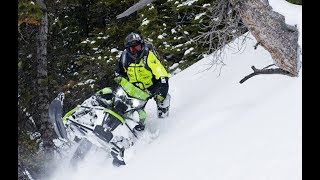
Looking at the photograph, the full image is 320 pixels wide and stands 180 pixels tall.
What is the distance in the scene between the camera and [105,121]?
8.29 meters

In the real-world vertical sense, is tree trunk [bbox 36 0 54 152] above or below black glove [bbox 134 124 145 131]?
above

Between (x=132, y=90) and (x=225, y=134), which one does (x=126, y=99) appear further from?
(x=225, y=134)

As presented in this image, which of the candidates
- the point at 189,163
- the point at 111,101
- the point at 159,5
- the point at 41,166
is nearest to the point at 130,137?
the point at 111,101

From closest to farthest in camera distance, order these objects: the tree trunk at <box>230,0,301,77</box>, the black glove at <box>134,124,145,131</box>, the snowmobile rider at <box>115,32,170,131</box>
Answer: the tree trunk at <box>230,0,301,77</box>
the snowmobile rider at <box>115,32,170,131</box>
the black glove at <box>134,124,145,131</box>

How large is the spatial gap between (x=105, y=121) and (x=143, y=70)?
1.15 meters

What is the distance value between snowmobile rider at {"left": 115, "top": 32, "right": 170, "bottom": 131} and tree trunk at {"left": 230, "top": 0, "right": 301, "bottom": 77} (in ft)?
6.20

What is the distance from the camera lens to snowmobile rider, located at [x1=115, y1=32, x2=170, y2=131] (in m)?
8.13

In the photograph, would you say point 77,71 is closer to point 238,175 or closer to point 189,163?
point 189,163

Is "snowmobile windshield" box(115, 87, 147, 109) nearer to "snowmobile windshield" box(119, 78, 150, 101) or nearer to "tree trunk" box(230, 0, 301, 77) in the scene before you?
"snowmobile windshield" box(119, 78, 150, 101)

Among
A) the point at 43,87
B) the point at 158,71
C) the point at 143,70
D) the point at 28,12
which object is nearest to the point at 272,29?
the point at 158,71

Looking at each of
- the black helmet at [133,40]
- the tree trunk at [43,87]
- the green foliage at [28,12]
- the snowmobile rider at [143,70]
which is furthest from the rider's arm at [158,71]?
the tree trunk at [43,87]

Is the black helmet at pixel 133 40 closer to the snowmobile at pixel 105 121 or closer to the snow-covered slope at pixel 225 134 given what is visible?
the snowmobile at pixel 105 121

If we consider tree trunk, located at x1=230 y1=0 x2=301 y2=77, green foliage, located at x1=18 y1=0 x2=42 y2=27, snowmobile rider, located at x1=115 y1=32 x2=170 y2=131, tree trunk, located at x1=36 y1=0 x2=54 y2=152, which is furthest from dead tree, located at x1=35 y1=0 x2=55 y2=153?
tree trunk, located at x1=230 y1=0 x2=301 y2=77
